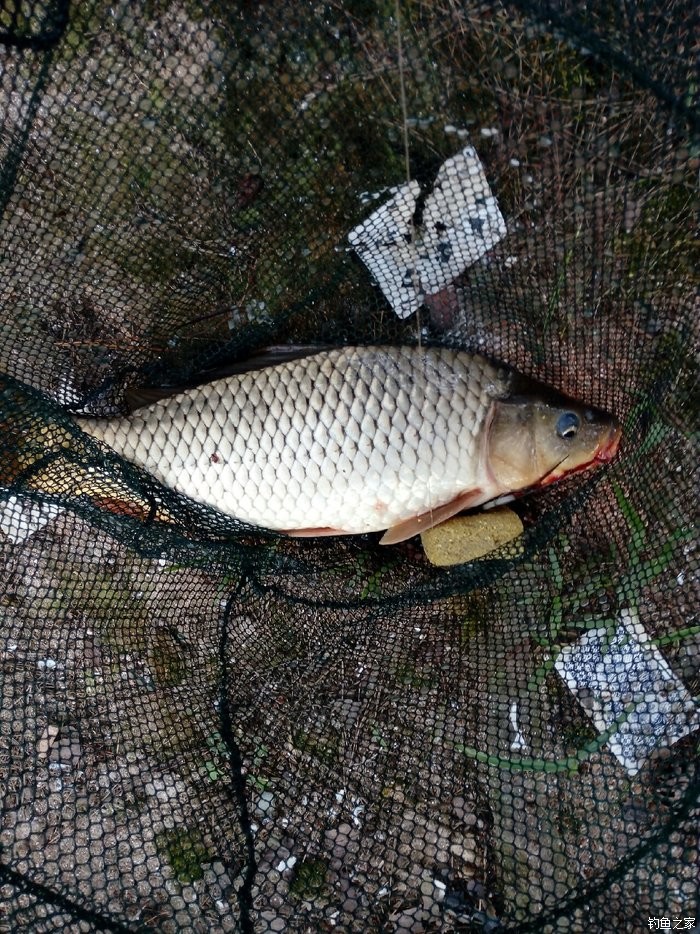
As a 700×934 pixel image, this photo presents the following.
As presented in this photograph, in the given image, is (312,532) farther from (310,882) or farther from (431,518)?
(310,882)

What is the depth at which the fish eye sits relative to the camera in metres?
1.55

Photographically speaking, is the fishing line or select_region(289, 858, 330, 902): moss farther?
select_region(289, 858, 330, 902): moss

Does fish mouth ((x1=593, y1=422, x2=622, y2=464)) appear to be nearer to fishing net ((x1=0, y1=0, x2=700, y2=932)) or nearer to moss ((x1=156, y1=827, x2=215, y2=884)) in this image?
fishing net ((x1=0, y1=0, x2=700, y2=932))

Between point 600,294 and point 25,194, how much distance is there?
143cm

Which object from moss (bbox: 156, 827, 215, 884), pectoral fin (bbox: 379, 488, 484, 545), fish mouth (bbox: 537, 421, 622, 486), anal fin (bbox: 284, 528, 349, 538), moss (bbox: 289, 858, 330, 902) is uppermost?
fish mouth (bbox: 537, 421, 622, 486)

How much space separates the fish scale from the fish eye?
164 millimetres

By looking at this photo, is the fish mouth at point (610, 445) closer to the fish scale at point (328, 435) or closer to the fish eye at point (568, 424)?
the fish eye at point (568, 424)

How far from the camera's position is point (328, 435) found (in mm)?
1495

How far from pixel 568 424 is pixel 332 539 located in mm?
→ 662

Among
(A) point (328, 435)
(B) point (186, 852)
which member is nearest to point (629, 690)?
(A) point (328, 435)

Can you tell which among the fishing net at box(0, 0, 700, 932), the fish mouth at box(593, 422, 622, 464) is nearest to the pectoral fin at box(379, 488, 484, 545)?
the fishing net at box(0, 0, 700, 932)

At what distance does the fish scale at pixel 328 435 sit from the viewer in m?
1.50

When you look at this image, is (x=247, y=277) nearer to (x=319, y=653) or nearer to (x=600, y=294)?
(x=600, y=294)

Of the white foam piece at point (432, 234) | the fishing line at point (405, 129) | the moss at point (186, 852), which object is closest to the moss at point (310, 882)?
the moss at point (186, 852)
